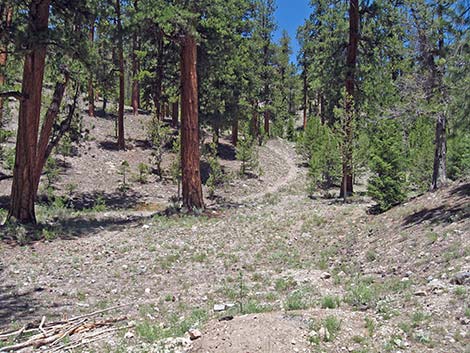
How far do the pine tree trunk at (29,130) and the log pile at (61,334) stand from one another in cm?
625

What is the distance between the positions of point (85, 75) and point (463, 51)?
32.1 feet

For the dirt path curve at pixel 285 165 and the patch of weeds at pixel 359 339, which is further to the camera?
the dirt path curve at pixel 285 165

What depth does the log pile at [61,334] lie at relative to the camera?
15.9 ft

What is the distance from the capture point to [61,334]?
5.19m

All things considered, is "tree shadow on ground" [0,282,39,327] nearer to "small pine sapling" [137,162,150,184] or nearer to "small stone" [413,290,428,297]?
"small stone" [413,290,428,297]

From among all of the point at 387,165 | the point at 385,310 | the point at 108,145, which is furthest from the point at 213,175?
the point at 385,310

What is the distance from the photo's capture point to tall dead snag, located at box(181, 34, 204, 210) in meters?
13.3

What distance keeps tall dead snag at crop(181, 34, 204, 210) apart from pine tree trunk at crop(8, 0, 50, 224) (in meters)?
4.05

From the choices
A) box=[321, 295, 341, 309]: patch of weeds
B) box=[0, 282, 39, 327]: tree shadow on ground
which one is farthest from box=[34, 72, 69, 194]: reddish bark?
box=[321, 295, 341, 309]: patch of weeds

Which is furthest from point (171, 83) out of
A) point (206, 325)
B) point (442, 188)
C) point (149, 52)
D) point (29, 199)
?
point (206, 325)

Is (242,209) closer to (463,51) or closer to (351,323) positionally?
(463,51)

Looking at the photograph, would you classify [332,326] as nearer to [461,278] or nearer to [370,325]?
[370,325]

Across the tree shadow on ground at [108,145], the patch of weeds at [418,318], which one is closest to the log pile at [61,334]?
the patch of weeds at [418,318]

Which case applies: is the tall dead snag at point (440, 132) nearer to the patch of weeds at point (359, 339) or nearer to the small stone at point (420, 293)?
the small stone at point (420, 293)
